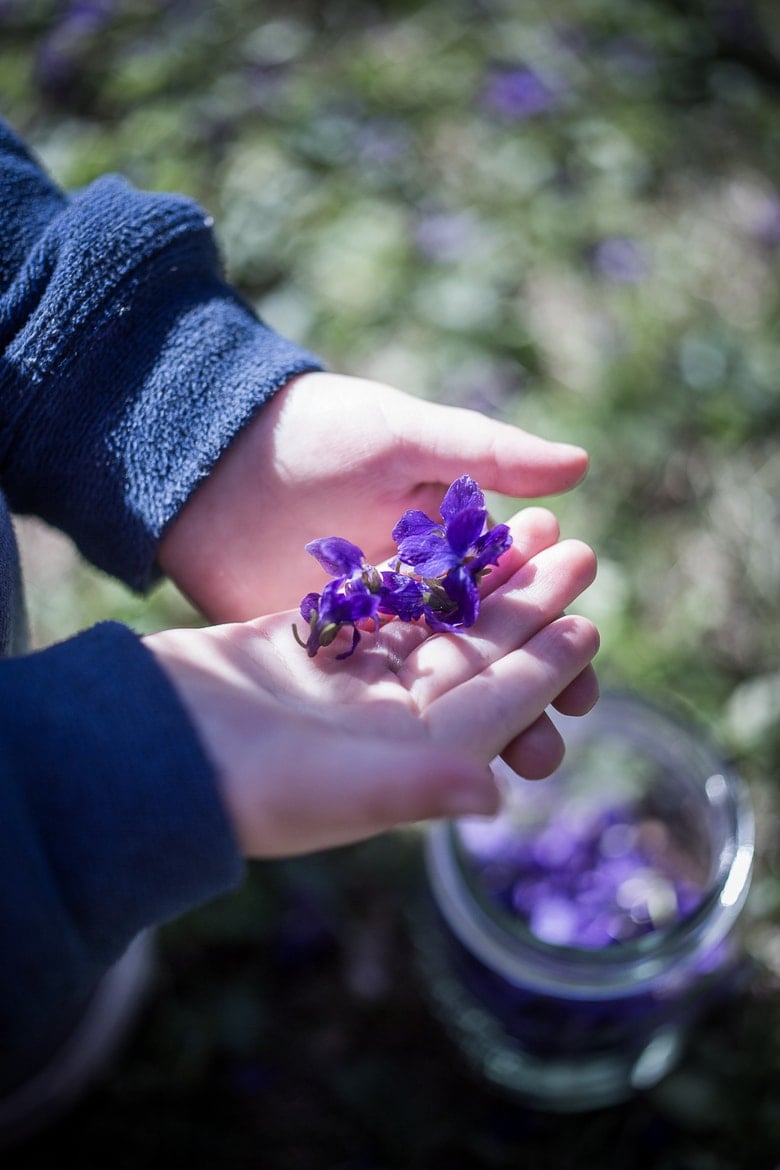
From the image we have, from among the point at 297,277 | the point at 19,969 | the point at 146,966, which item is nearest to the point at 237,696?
the point at 19,969

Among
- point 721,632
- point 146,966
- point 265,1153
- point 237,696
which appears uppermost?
point 237,696

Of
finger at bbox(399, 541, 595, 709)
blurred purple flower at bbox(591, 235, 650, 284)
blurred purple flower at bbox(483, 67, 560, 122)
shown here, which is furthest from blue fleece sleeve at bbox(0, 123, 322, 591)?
blurred purple flower at bbox(483, 67, 560, 122)

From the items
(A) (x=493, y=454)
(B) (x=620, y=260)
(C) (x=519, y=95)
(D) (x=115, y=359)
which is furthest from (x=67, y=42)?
(A) (x=493, y=454)

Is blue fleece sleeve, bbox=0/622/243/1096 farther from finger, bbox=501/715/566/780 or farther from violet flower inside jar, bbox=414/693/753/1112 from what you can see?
violet flower inside jar, bbox=414/693/753/1112

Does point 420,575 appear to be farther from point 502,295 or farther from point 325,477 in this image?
point 502,295

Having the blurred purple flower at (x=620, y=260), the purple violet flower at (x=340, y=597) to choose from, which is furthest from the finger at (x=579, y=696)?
the blurred purple flower at (x=620, y=260)

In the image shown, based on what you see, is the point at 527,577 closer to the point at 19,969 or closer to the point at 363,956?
the point at 19,969
